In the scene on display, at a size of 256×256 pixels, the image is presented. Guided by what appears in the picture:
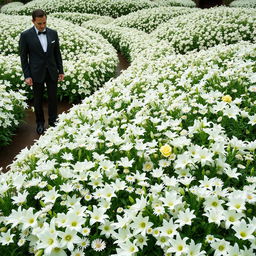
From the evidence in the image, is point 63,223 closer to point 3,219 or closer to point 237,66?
point 3,219

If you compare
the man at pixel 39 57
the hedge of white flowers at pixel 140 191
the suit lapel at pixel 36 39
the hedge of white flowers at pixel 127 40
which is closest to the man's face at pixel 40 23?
the man at pixel 39 57

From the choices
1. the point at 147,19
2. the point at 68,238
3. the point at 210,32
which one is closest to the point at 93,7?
the point at 147,19

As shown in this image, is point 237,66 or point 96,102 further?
point 237,66

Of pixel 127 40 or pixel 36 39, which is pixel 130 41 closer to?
pixel 127 40

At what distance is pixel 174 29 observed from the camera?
437 inches

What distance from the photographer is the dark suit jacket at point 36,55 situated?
501 centimetres

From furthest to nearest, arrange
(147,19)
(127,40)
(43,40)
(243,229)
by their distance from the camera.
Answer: (147,19) < (127,40) < (43,40) < (243,229)

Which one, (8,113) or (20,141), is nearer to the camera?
(8,113)

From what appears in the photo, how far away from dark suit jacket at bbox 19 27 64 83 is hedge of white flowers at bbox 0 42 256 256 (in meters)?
1.89

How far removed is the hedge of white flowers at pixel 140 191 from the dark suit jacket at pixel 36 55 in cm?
189

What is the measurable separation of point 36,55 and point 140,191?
360 centimetres

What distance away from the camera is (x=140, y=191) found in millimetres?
2375

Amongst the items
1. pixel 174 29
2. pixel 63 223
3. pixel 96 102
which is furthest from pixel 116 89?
pixel 174 29

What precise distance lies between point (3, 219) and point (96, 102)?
93.0 inches
